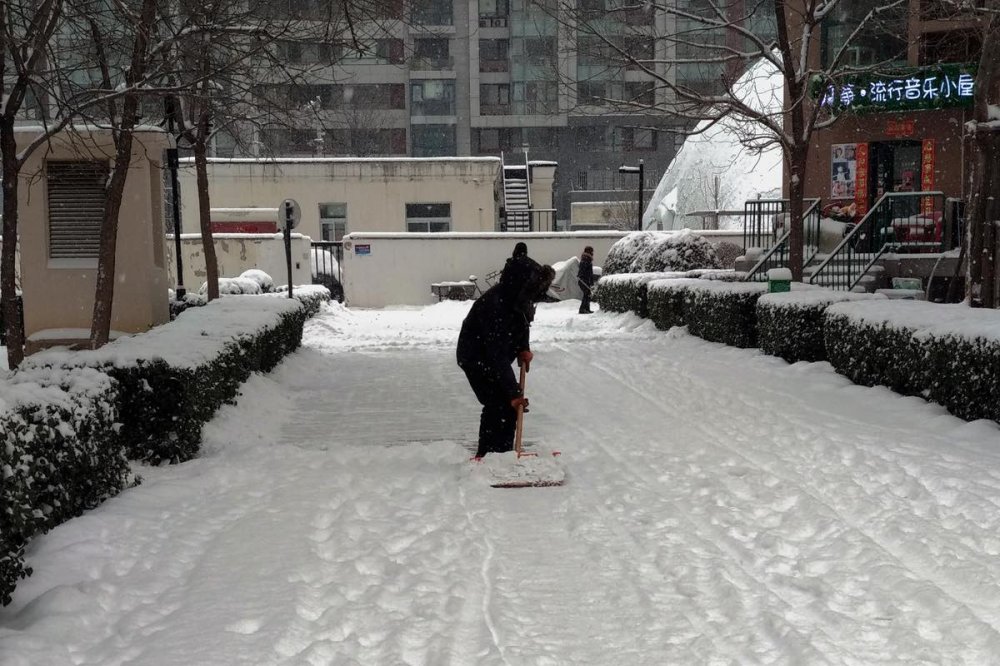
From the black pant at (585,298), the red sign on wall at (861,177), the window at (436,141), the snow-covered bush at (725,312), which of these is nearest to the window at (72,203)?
the snow-covered bush at (725,312)

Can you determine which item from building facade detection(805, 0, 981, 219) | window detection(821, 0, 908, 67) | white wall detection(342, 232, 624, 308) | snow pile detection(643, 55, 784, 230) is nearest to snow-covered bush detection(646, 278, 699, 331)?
building facade detection(805, 0, 981, 219)

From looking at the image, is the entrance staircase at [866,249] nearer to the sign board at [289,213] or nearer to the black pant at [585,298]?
the black pant at [585,298]

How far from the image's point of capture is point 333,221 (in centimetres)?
3406

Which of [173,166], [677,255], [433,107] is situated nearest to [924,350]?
[173,166]

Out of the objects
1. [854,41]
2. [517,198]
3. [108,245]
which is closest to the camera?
[108,245]

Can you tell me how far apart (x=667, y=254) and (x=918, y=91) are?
6.51 meters

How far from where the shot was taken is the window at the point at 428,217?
33.9 metres

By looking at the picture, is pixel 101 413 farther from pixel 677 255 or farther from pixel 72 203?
pixel 677 255

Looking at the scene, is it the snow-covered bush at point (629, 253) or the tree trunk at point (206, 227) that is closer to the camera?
the tree trunk at point (206, 227)

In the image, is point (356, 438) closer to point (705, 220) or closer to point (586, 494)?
point (586, 494)

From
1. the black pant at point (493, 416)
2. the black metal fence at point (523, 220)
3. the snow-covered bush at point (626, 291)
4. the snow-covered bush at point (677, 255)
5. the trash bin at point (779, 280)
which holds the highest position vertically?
the black metal fence at point (523, 220)

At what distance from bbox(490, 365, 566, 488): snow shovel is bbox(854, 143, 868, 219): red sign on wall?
1810cm

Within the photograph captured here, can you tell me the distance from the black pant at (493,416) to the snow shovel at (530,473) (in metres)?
0.28

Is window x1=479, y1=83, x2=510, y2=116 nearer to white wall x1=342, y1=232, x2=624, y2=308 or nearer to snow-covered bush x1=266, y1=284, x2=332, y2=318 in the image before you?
white wall x1=342, y1=232, x2=624, y2=308
